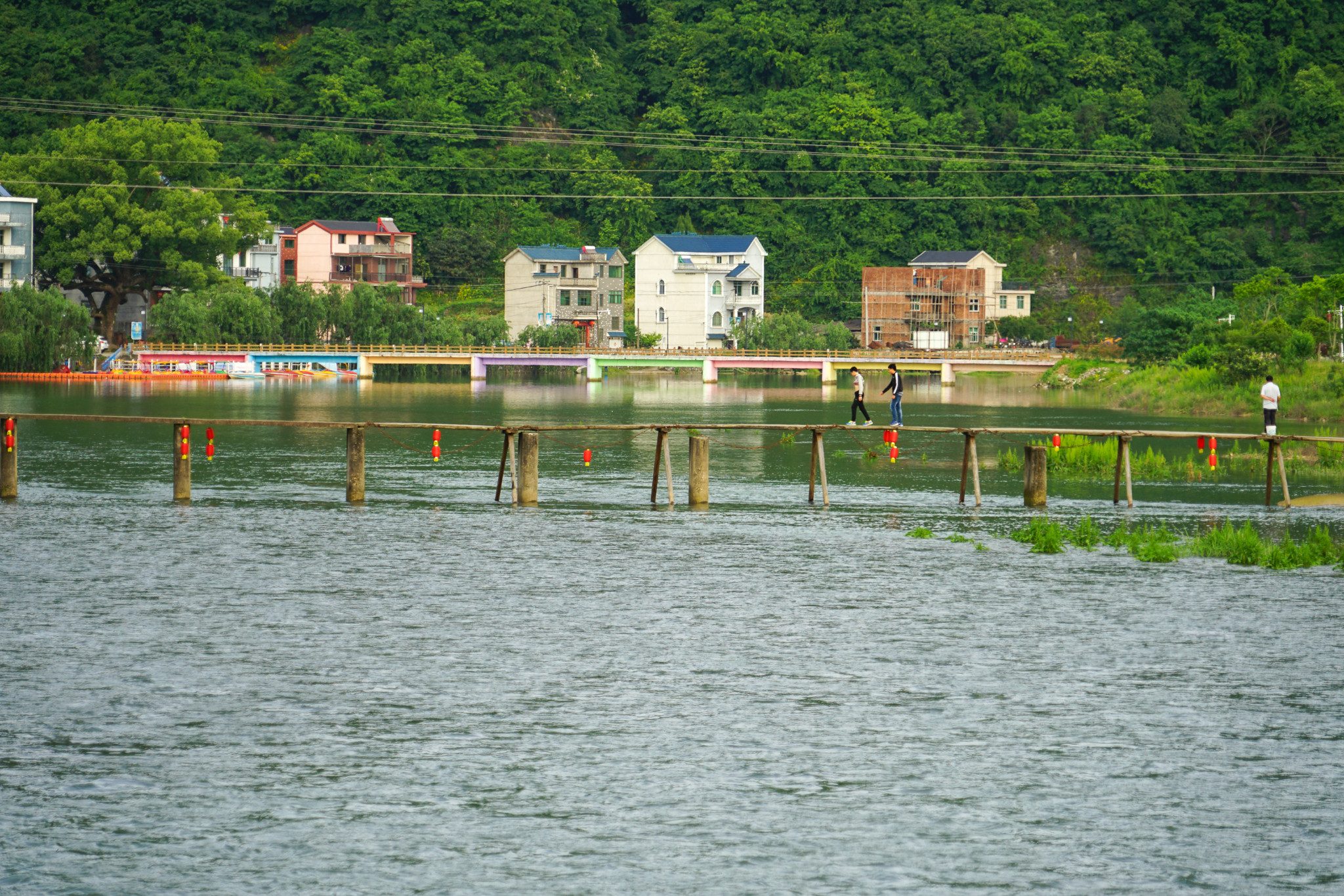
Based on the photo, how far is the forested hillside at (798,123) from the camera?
144m

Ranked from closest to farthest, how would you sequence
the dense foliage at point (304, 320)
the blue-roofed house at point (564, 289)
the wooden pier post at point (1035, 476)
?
the wooden pier post at point (1035, 476), the dense foliage at point (304, 320), the blue-roofed house at point (564, 289)

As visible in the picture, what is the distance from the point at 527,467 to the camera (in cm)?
3266

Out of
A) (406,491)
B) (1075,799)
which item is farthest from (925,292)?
(1075,799)

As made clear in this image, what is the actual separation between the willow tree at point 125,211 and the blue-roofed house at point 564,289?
24.8m

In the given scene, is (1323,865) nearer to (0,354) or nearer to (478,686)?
(478,686)

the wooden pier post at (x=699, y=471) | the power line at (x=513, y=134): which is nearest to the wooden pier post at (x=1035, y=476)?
the wooden pier post at (x=699, y=471)

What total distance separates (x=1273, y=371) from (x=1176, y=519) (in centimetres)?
4308

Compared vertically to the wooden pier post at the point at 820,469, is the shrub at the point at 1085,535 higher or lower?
lower

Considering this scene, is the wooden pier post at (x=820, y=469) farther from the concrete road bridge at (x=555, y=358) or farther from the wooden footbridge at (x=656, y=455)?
the concrete road bridge at (x=555, y=358)

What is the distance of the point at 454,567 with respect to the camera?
2472 cm

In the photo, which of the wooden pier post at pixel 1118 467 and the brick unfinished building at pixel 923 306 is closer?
the wooden pier post at pixel 1118 467

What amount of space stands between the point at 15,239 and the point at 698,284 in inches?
2258

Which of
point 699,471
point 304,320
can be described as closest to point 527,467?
point 699,471

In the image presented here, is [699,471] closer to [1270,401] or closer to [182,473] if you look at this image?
[182,473]
